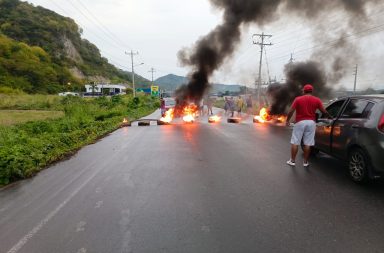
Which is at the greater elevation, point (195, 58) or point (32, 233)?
point (195, 58)

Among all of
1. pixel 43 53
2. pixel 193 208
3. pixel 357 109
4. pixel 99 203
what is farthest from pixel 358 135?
pixel 43 53

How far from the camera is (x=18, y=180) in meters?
6.69

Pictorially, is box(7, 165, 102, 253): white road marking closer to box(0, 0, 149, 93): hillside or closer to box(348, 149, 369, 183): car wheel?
box(348, 149, 369, 183): car wheel

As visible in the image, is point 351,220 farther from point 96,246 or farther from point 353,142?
point 96,246

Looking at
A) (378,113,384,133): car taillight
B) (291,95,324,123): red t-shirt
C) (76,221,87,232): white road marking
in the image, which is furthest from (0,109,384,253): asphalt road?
(291,95,324,123): red t-shirt

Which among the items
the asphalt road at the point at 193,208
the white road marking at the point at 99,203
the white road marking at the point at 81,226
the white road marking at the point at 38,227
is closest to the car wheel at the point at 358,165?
the asphalt road at the point at 193,208

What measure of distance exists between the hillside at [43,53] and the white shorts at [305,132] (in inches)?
2833

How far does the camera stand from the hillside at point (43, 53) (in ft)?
246

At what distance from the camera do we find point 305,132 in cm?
691

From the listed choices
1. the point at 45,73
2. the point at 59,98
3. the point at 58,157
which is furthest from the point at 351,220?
the point at 45,73

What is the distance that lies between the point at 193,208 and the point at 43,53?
9789 centimetres

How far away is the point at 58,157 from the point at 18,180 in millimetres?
2143

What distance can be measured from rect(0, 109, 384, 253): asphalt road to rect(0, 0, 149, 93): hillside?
70.5 metres

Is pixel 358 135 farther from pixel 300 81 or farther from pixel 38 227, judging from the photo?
pixel 300 81
